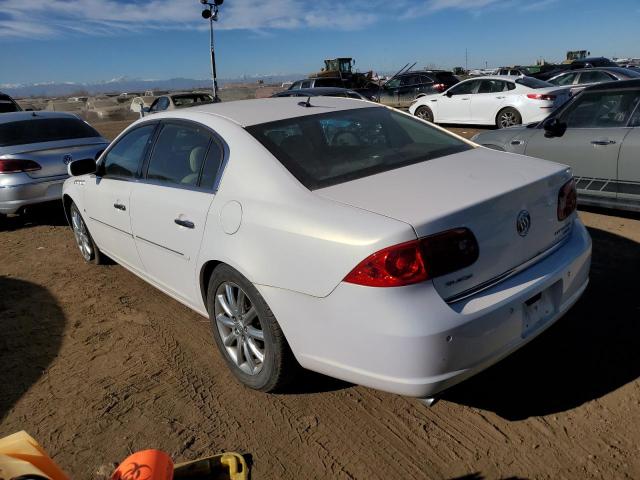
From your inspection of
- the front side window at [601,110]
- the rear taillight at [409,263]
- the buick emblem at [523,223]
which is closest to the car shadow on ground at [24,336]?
the rear taillight at [409,263]

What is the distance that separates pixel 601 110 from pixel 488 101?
7.66 meters

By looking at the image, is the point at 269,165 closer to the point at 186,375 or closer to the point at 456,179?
the point at 456,179

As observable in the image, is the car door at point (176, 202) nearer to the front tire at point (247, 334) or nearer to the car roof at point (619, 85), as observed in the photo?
the front tire at point (247, 334)

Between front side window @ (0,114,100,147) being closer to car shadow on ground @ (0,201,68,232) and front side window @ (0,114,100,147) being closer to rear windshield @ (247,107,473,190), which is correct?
car shadow on ground @ (0,201,68,232)

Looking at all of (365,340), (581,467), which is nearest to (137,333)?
(365,340)

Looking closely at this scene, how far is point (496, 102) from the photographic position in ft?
40.5

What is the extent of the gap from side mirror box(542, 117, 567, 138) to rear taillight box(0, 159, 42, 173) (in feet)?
20.3

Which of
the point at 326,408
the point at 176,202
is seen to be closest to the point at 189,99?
the point at 176,202

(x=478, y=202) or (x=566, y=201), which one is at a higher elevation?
(x=478, y=202)

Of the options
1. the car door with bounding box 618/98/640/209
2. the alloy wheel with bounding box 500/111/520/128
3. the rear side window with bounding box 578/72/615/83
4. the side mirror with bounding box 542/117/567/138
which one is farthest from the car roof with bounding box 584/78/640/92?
the rear side window with bounding box 578/72/615/83

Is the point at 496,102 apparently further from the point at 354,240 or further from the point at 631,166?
the point at 354,240

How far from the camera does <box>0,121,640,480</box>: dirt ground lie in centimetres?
230

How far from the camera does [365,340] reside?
2.13m

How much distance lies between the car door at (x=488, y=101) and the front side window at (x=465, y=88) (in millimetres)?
188
